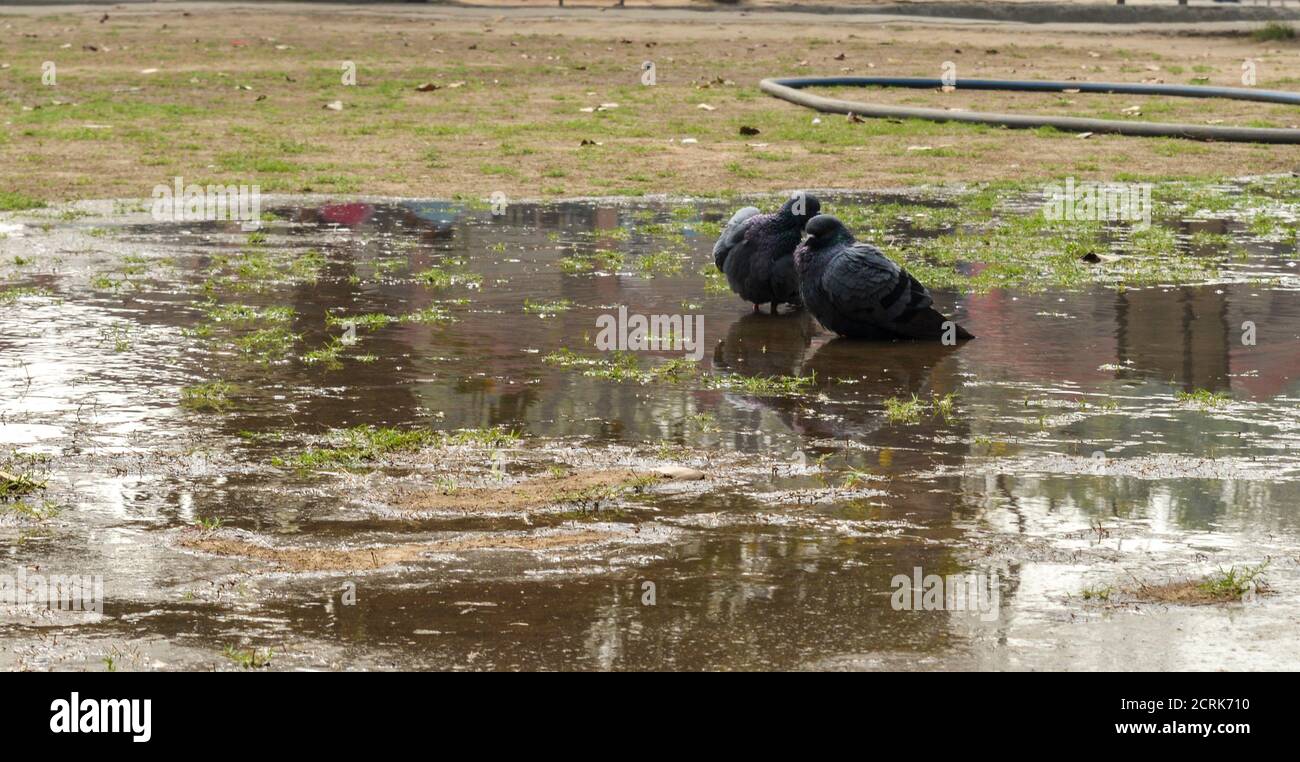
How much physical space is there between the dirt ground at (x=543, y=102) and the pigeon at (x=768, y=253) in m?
6.12

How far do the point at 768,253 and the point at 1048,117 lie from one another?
527 inches

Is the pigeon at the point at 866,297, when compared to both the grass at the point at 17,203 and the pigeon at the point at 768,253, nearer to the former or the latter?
the pigeon at the point at 768,253

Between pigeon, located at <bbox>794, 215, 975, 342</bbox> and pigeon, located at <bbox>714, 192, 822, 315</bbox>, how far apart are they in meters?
0.55

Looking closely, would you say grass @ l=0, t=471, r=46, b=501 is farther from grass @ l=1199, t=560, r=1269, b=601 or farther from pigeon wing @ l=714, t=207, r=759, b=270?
pigeon wing @ l=714, t=207, r=759, b=270

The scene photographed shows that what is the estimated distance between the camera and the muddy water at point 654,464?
537 cm

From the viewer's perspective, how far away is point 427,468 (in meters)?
7.30

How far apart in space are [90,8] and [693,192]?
97.2 feet

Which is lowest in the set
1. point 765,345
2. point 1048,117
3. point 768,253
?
point 765,345

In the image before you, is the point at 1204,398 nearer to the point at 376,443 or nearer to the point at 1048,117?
the point at 376,443

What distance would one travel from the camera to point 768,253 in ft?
35.3

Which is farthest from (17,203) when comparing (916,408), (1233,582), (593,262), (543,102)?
(1233,582)

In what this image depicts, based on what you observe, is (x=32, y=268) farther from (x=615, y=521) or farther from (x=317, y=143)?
(x=317, y=143)

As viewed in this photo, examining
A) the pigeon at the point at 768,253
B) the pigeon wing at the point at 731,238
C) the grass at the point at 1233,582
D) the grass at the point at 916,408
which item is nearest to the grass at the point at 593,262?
the pigeon wing at the point at 731,238

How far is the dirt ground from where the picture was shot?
18.6m
